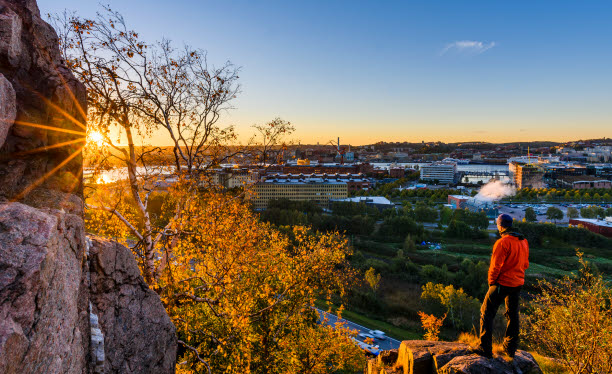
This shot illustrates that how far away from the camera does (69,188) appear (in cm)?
368

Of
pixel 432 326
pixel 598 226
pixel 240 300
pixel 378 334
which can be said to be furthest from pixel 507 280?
pixel 598 226

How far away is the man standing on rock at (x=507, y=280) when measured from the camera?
4.11 meters

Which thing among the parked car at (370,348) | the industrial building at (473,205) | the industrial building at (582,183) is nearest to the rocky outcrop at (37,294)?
the parked car at (370,348)

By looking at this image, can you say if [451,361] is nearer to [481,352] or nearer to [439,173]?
[481,352]

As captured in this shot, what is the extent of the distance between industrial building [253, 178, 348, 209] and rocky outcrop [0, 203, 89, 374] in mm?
55688

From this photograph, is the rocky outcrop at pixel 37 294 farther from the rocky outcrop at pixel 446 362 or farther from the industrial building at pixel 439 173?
the industrial building at pixel 439 173

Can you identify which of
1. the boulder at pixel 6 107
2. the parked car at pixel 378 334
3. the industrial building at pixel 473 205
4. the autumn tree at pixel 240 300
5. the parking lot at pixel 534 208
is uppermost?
the boulder at pixel 6 107

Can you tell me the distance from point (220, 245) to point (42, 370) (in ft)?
15.9

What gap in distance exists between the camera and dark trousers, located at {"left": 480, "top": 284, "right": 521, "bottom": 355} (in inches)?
168

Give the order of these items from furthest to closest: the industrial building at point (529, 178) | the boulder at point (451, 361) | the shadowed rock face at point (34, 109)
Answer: the industrial building at point (529, 178), the boulder at point (451, 361), the shadowed rock face at point (34, 109)

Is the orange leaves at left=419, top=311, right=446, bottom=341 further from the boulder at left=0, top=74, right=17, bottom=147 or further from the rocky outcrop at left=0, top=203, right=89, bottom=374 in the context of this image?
the boulder at left=0, top=74, right=17, bottom=147

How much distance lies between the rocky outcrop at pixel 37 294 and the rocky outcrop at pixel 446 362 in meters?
4.06

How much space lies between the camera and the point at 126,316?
410 centimetres

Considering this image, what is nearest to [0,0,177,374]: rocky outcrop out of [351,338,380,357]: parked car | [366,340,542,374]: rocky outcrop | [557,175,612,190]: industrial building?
[366,340,542,374]: rocky outcrop
